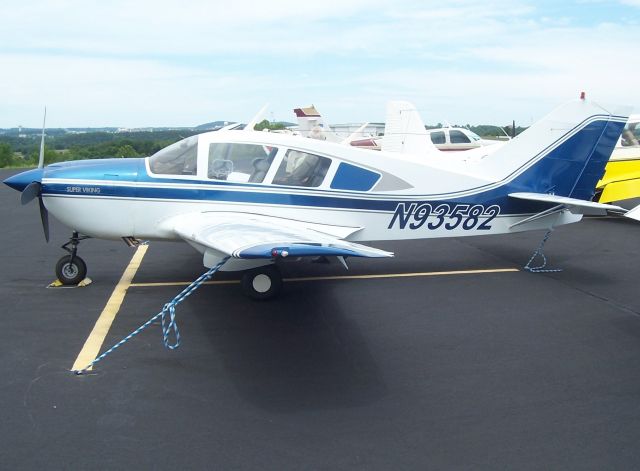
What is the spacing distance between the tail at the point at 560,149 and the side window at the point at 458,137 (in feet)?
44.2

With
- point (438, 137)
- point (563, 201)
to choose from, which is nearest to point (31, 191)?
point (563, 201)

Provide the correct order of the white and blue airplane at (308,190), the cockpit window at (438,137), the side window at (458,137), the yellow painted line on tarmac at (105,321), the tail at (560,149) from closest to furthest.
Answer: the yellow painted line on tarmac at (105,321) < the white and blue airplane at (308,190) < the tail at (560,149) < the side window at (458,137) < the cockpit window at (438,137)

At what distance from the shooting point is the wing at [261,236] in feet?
14.5

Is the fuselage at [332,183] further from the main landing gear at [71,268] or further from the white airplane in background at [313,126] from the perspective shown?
the white airplane in background at [313,126]

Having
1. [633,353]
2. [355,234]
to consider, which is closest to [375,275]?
[355,234]

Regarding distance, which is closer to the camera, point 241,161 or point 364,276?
point 241,161

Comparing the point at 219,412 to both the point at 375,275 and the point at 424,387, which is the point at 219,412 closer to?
the point at 424,387

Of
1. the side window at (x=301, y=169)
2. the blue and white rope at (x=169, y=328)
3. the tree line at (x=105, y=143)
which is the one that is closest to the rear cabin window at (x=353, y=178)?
the side window at (x=301, y=169)

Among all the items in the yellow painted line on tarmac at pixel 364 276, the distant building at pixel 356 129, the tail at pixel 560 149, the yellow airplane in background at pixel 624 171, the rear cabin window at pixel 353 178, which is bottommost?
the distant building at pixel 356 129

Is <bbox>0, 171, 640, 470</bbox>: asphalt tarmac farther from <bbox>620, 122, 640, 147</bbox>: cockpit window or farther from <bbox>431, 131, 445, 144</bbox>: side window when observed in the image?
<bbox>431, 131, 445, 144</bbox>: side window

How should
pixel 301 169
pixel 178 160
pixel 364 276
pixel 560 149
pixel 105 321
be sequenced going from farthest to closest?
pixel 560 149 < pixel 364 276 < pixel 301 169 < pixel 178 160 < pixel 105 321

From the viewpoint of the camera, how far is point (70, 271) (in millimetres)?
7180

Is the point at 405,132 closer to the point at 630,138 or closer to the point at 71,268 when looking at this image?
the point at 630,138

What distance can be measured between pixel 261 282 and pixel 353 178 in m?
1.77
